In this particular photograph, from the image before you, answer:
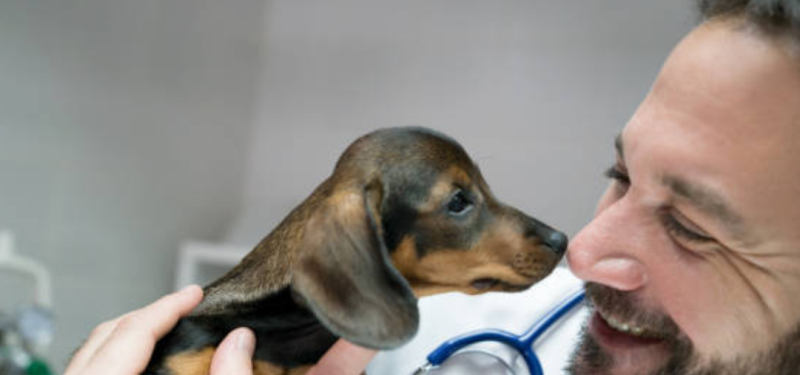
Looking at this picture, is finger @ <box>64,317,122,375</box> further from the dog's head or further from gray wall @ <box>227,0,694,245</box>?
gray wall @ <box>227,0,694,245</box>

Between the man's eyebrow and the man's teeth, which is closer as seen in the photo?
the man's eyebrow

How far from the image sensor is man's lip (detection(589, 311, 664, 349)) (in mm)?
1358

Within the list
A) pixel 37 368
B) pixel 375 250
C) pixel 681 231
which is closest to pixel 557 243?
pixel 681 231

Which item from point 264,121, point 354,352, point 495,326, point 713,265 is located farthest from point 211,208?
point 713,265

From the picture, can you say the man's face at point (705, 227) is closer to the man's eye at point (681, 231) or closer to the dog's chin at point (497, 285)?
the man's eye at point (681, 231)

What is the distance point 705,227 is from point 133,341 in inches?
34.7

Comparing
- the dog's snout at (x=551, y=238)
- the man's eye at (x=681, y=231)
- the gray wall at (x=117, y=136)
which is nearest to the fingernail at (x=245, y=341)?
the dog's snout at (x=551, y=238)

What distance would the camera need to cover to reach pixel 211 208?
3490mm

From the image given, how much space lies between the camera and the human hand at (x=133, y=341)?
4.09 feet

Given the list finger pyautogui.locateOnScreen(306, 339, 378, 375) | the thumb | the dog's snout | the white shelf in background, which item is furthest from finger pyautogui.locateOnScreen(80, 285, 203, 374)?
the white shelf in background

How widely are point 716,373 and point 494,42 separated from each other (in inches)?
86.2

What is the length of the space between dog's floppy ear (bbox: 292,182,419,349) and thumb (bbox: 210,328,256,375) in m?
0.14

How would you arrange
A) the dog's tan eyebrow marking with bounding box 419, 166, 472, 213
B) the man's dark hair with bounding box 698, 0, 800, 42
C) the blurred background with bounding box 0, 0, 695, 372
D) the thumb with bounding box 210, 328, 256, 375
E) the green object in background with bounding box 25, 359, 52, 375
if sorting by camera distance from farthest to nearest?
the blurred background with bounding box 0, 0, 695, 372
the green object in background with bounding box 25, 359, 52, 375
the dog's tan eyebrow marking with bounding box 419, 166, 472, 213
the thumb with bounding box 210, 328, 256, 375
the man's dark hair with bounding box 698, 0, 800, 42

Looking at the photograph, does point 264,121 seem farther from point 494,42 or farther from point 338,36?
point 494,42
